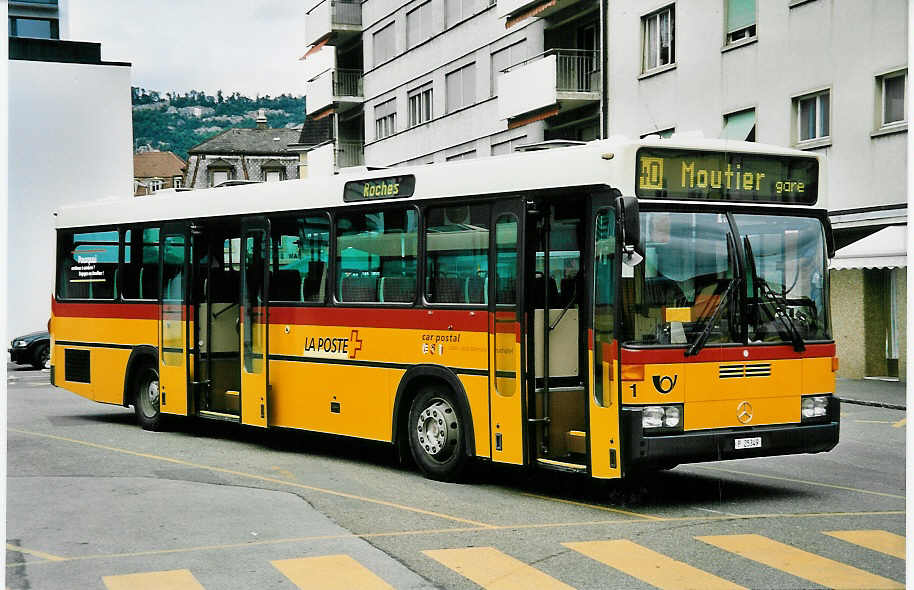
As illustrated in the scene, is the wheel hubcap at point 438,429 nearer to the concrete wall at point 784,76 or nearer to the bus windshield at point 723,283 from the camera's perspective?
the bus windshield at point 723,283

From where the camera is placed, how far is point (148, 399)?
51.5 feet

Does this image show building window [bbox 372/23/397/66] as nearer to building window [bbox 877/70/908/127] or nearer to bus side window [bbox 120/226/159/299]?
bus side window [bbox 120/226/159/299]

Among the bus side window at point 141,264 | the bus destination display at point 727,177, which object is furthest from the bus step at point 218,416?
the bus destination display at point 727,177

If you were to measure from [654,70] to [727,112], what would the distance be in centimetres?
310

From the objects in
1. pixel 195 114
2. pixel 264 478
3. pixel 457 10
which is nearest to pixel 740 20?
pixel 457 10

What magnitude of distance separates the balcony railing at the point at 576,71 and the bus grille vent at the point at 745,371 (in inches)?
785

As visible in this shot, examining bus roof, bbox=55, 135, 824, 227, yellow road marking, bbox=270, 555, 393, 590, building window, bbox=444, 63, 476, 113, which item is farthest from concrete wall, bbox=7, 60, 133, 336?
building window, bbox=444, 63, 476, 113

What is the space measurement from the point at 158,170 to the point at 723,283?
588cm

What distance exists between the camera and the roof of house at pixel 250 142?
11.0 metres

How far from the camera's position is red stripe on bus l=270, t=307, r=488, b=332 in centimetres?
1094

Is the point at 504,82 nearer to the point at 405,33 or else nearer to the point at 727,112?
the point at 727,112

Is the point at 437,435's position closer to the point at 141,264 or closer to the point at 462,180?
the point at 462,180

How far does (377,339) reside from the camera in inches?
472

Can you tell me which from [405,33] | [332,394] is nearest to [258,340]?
[332,394]
